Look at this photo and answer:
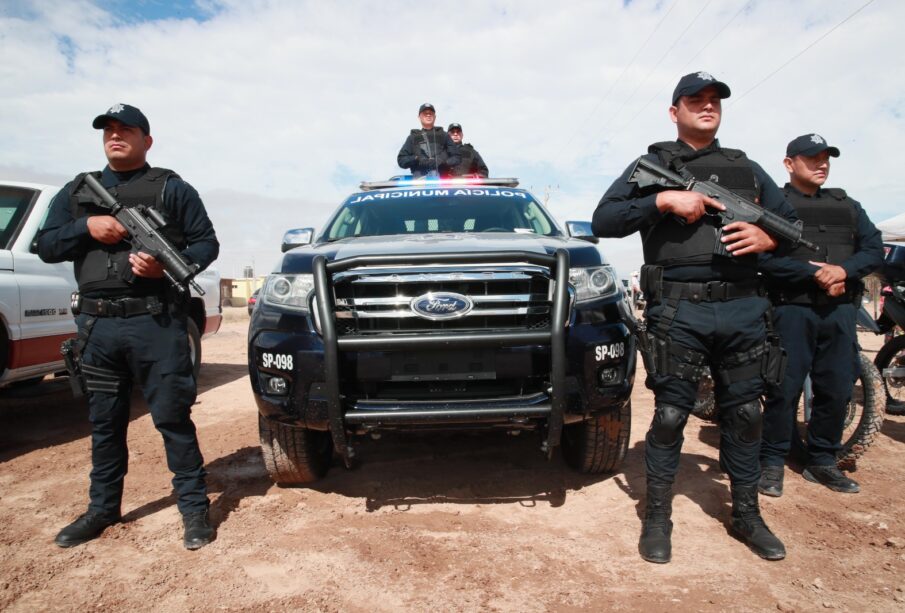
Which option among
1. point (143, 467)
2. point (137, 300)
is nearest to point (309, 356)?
point (137, 300)

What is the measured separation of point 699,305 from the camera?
2701 mm

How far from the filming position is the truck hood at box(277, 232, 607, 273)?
3.07m

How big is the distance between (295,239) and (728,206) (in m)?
2.56

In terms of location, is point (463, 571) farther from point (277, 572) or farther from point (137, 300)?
point (137, 300)

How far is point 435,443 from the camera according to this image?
438 cm

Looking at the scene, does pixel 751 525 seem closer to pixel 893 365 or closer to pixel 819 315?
pixel 819 315

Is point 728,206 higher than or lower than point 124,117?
lower

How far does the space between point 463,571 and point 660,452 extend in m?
1.03

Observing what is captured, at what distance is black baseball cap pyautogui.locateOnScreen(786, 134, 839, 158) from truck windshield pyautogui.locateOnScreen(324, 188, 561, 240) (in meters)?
1.50

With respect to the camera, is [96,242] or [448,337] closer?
[448,337]

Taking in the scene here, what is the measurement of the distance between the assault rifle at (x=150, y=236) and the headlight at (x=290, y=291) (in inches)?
14.4

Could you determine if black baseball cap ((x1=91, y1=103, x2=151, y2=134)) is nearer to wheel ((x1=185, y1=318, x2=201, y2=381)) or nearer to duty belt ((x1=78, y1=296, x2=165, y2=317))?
duty belt ((x1=78, y1=296, x2=165, y2=317))

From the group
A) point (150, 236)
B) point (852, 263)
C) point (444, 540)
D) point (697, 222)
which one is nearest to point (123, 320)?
point (150, 236)

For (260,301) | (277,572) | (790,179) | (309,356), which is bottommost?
(277,572)
